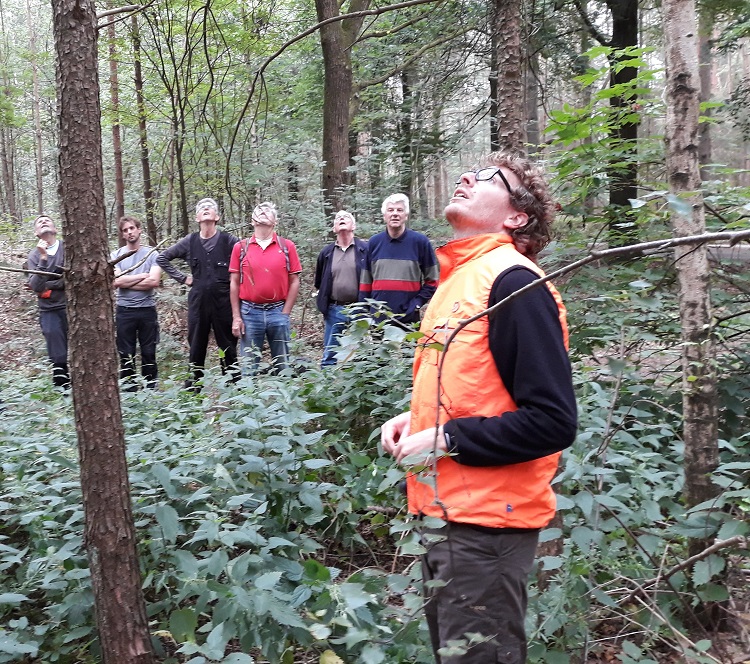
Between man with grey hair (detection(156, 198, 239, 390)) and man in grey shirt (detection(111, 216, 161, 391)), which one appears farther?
man in grey shirt (detection(111, 216, 161, 391))

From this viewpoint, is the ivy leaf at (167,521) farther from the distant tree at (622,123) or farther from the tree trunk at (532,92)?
the tree trunk at (532,92)

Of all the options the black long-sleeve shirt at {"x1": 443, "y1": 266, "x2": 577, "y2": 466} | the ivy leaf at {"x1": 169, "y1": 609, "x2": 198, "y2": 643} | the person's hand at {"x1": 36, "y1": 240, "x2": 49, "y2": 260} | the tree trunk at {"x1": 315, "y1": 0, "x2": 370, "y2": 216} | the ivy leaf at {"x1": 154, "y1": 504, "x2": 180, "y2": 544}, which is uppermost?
the tree trunk at {"x1": 315, "y1": 0, "x2": 370, "y2": 216}

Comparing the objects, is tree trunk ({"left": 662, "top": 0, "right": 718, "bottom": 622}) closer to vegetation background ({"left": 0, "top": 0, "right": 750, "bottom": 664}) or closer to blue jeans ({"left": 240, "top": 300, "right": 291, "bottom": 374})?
vegetation background ({"left": 0, "top": 0, "right": 750, "bottom": 664})

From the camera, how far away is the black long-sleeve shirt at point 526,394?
5.54ft

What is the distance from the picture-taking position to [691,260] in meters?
3.01

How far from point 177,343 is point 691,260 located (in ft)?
29.0

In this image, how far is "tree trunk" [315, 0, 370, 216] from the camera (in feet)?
32.4

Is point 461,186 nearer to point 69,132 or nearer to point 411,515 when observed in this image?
point 411,515

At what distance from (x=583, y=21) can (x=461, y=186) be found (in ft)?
34.4

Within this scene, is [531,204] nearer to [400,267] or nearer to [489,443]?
[489,443]

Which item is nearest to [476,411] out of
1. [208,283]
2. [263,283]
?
[263,283]

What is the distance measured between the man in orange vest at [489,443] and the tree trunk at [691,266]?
152cm

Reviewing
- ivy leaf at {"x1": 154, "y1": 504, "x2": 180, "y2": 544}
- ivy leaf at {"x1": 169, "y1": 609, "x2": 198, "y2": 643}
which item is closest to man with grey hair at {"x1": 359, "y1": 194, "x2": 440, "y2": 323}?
ivy leaf at {"x1": 154, "y1": 504, "x2": 180, "y2": 544}

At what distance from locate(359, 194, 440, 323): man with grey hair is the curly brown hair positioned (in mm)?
4308
